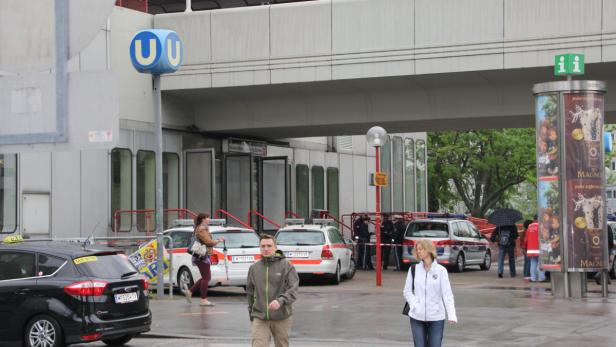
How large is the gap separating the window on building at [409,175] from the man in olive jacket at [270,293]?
38958mm

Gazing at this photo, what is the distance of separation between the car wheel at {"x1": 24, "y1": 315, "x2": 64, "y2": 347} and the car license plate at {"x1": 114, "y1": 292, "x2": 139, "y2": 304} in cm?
84

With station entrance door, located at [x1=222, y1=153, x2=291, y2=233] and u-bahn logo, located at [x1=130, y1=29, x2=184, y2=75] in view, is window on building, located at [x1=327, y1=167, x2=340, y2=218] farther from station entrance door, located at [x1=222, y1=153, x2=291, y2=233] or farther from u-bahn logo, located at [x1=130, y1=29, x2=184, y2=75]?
u-bahn logo, located at [x1=130, y1=29, x2=184, y2=75]

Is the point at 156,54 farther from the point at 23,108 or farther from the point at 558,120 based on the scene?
the point at 23,108

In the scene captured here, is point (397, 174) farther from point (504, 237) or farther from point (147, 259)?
point (147, 259)

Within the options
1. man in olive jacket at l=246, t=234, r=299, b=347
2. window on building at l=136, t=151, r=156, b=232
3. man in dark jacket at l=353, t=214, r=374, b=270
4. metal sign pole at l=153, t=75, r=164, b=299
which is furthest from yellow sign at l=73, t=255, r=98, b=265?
man in dark jacket at l=353, t=214, r=374, b=270

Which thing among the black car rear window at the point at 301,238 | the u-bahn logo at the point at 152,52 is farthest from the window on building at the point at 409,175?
the u-bahn logo at the point at 152,52

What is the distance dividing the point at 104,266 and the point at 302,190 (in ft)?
86.9

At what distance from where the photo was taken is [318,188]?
40.2 metres

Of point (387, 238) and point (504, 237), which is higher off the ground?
point (504, 237)

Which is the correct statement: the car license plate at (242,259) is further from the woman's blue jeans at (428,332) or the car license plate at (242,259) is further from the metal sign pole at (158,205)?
the woman's blue jeans at (428,332)

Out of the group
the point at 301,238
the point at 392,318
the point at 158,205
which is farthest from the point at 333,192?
the point at 392,318

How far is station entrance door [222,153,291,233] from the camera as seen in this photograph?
110ft

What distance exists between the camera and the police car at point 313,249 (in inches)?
925

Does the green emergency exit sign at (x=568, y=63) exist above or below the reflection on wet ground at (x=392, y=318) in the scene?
above
